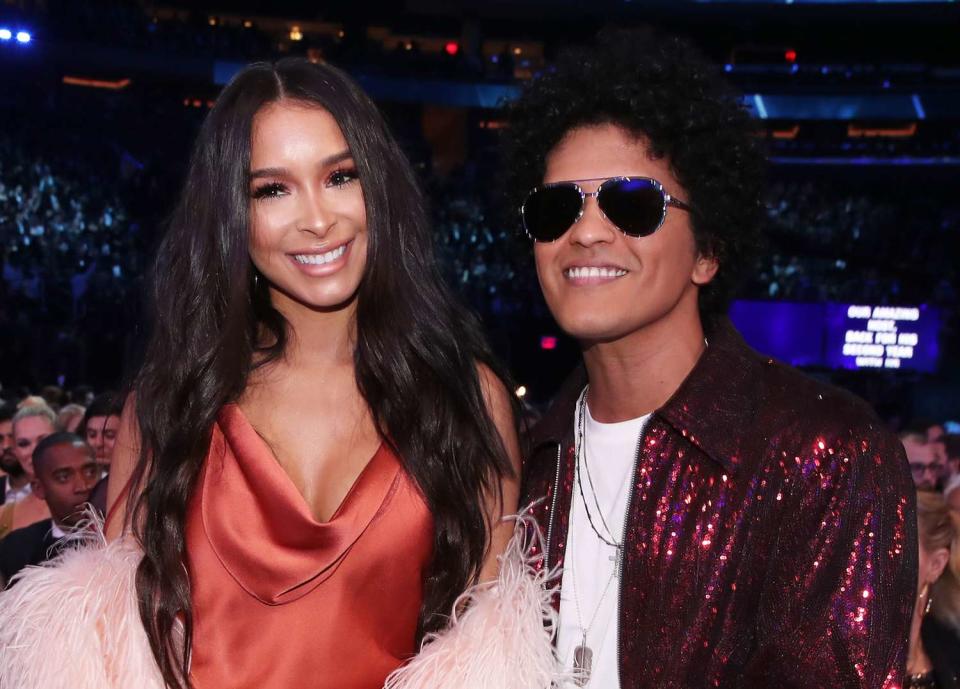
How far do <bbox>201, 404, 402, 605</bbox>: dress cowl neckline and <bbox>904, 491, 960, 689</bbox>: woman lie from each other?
61.7 inches

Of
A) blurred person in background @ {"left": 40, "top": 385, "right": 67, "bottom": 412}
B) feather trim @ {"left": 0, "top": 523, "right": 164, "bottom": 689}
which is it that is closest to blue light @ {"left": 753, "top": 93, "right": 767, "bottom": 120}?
blurred person in background @ {"left": 40, "top": 385, "right": 67, "bottom": 412}

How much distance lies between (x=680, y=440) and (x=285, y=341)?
1.03 meters

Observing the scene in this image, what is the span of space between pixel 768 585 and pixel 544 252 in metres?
0.86

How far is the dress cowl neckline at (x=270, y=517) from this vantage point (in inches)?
90.7

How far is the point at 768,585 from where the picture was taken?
2.00 m

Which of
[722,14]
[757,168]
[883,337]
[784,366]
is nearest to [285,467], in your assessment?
[784,366]

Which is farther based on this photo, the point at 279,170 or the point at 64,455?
the point at 64,455

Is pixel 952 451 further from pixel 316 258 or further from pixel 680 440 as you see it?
pixel 316 258

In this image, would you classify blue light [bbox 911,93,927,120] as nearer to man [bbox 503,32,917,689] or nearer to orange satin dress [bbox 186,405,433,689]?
man [bbox 503,32,917,689]

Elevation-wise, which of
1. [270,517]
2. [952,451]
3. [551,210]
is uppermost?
[551,210]

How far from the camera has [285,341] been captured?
8.62 feet

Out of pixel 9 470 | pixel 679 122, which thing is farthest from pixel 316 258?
pixel 9 470

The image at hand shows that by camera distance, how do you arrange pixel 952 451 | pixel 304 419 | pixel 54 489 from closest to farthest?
1. pixel 304 419
2. pixel 54 489
3. pixel 952 451

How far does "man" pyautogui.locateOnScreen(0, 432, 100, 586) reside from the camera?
4.58 m
